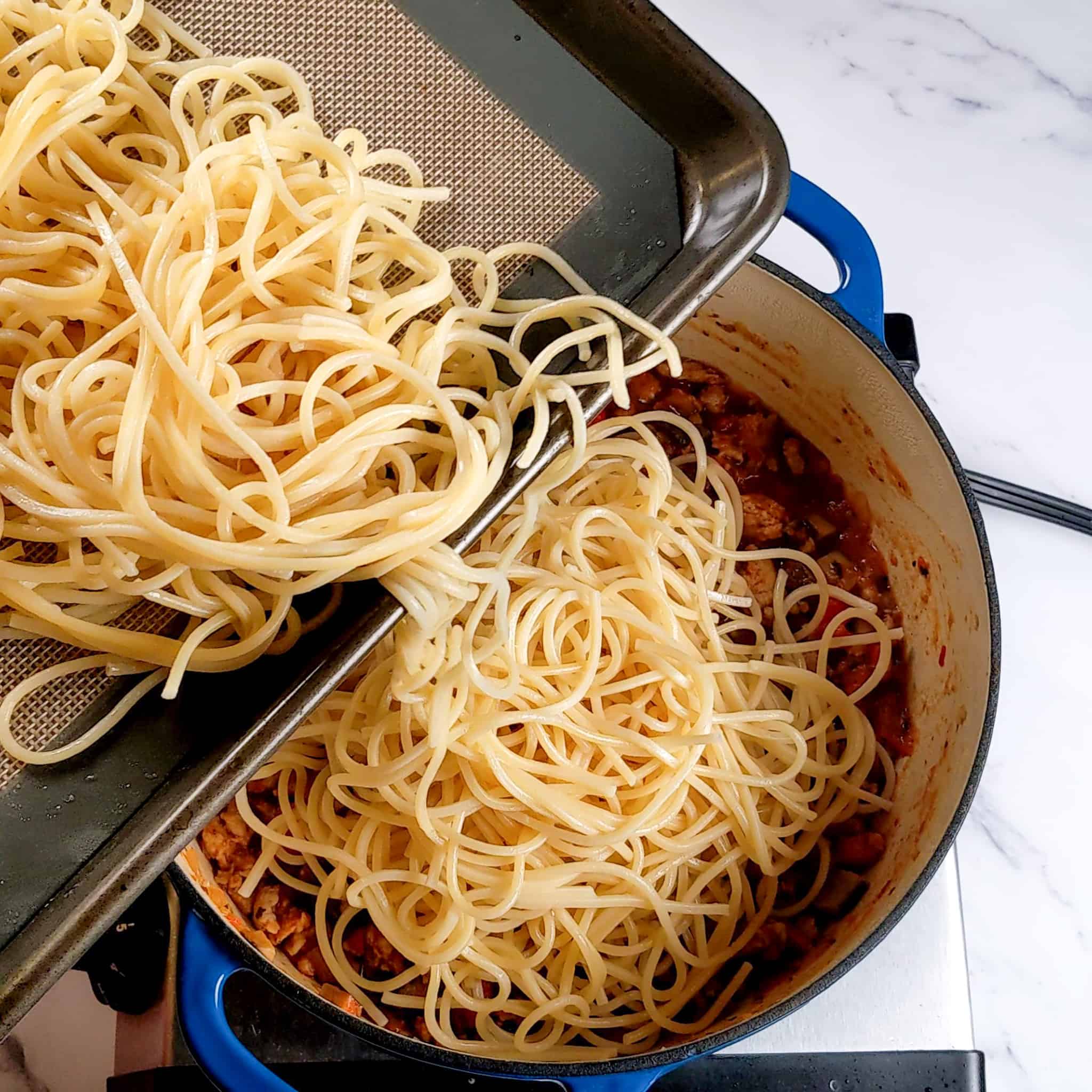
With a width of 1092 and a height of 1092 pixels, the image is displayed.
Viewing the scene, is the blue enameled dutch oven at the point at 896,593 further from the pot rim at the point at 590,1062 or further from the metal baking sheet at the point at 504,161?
the metal baking sheet at the point at 504,161

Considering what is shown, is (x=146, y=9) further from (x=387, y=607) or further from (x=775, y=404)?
(x=775, y=404)

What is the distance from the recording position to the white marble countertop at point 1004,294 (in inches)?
61.9

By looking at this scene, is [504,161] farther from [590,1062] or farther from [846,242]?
[590,1062]

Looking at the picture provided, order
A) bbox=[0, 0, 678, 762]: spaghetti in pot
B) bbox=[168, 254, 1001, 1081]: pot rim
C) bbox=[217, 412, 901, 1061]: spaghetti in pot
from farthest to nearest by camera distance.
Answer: bbox=[217, 412, 901, 1061]: spaghetti in pot < bbox=[168, 254, 1001, 1081]: pot rim < bbox=[0, 0, 678, 762]: spaghetti in pot

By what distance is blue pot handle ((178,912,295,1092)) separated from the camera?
1.08 meters

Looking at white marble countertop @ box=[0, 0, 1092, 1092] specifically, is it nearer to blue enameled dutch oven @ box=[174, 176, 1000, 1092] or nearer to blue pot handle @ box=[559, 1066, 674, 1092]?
blue enameled dutch oven @ box=[174, 176, 1000, 1092]

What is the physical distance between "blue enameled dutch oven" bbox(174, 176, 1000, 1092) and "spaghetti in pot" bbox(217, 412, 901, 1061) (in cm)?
10

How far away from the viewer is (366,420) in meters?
0.95

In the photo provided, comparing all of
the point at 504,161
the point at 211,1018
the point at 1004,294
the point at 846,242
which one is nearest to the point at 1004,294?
the point at 1004,294

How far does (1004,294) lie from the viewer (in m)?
1.83

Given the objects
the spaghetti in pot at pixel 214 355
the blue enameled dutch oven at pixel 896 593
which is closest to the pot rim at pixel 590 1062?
the blue enameled dutch oven at pixel 896 593

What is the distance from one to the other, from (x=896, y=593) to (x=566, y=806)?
0.59 m

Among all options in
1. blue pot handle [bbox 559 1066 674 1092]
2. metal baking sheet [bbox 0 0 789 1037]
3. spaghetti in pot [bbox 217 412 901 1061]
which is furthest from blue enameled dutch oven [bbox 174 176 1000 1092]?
metal baking sheet [bbox 0 0 789 1037]

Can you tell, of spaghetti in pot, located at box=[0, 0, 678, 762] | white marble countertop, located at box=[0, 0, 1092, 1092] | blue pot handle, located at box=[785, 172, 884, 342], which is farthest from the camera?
white marble countertop, located at box=[0, 0, 1092, 1092]
